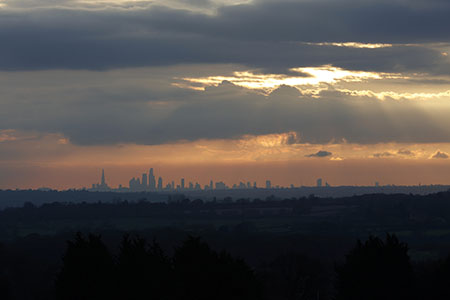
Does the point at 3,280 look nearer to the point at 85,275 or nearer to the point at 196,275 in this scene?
the point at 85,275

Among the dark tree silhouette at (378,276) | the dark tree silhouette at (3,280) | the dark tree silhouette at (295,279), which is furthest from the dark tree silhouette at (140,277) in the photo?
the dark tree silhouette at (295,279)

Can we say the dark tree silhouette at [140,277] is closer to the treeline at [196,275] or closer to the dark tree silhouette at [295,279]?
the treeline at [196,275]

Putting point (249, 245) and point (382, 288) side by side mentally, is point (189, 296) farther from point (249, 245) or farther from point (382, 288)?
point (249, 245)

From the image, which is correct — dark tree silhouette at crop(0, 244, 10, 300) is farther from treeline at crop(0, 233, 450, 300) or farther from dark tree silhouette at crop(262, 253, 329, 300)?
dark tree silhouette at crop(262, 253, 329, 300)

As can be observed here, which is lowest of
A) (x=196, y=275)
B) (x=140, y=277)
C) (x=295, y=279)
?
(x=295, y=279)

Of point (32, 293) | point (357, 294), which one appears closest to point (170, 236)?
point (32, 293)

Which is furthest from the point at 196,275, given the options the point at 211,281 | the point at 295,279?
the point at 295,279
